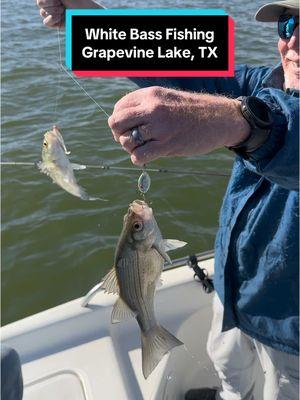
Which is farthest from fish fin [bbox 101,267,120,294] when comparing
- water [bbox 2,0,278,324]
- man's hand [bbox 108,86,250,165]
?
water [bbox 2,0,278,324]

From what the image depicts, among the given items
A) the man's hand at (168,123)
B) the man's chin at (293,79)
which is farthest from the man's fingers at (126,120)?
the man's chin at (293,79)

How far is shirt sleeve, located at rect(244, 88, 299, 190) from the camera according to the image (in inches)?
55.1

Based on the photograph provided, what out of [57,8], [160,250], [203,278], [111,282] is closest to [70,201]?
[203,278]

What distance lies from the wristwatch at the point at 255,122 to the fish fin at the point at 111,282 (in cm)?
58

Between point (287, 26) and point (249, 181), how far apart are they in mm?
693

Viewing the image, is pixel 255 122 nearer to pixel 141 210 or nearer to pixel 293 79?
pixel 141 210

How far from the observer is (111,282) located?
5.26 ft

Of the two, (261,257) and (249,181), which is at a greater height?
(249,181)

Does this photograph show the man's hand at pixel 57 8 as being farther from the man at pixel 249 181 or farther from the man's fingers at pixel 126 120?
the man's fingers at pixel 126 120

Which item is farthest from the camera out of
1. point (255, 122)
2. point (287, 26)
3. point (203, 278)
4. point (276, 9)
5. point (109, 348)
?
point (203, 278)

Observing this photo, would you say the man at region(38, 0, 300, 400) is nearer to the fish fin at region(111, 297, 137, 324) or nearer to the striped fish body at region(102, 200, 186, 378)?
the striped fish body at region(102, 200, 186, 378)

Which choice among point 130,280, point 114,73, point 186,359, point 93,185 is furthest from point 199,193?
point 130,280

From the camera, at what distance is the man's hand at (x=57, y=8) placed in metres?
2.19

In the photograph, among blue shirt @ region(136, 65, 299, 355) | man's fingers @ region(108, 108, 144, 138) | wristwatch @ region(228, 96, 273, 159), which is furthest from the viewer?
blue shirt @ region(136, 65, 299, 355)
